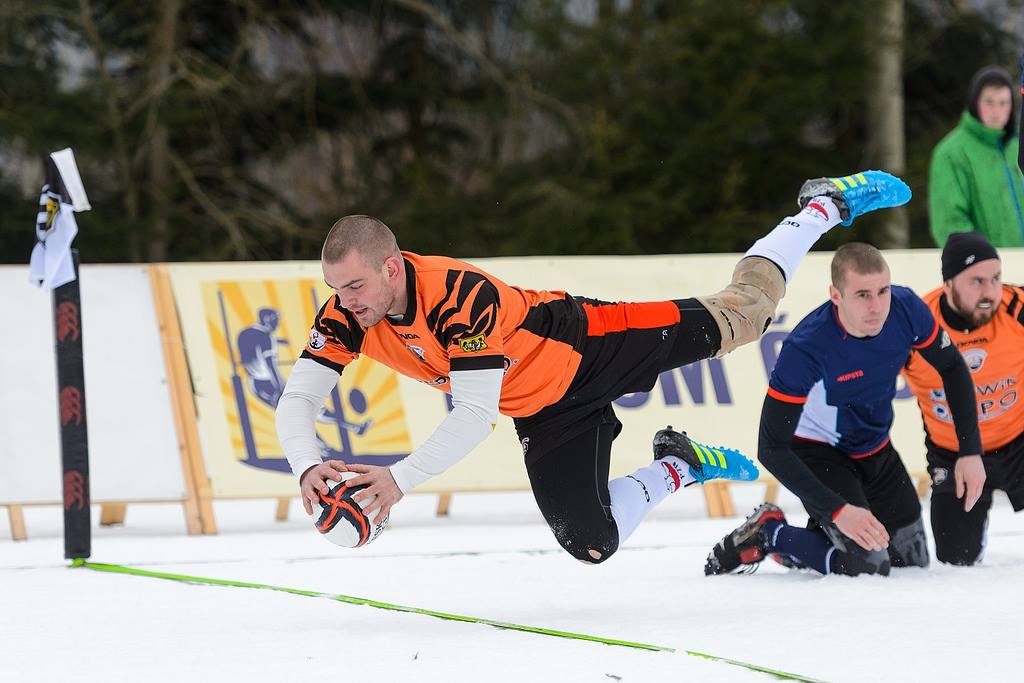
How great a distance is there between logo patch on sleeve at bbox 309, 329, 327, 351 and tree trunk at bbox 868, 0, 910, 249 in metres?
11.9

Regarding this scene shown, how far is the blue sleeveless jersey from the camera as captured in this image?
187 inches

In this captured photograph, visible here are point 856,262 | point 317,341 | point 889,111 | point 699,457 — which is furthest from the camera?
point 889,111

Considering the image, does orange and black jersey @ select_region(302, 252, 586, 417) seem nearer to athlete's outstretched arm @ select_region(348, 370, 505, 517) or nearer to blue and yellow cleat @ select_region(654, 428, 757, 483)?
athlete's outstretched arm @ select_region(348, 370, 505, 517)

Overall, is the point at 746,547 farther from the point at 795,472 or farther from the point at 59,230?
the point at 59,230

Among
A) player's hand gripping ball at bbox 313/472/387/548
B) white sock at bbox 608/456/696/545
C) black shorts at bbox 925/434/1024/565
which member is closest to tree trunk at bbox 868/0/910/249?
black shorts at bbox 925/434/1024/565

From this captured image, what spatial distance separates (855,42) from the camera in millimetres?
15234

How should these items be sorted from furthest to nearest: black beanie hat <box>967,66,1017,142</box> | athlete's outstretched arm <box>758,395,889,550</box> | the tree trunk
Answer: the tree trunk → black beanie hat <box>967,66,1017,142</box> → athlete's outstretched arm <box>758,395,889,550</box>

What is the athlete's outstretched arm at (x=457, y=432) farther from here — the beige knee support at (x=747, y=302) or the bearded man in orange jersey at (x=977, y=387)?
the bearded man in orange jersey at (x=977, y=387)

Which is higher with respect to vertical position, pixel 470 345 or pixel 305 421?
pixel 470 345

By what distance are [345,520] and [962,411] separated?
8.24 feet

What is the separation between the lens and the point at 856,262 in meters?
4.64

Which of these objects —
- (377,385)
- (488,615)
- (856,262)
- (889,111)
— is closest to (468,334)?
(488,615)

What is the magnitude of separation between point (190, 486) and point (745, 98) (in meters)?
10.2

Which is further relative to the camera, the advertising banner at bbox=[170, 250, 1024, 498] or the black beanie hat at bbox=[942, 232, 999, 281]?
the advertising banner at bbox=[170, 250, 1024, 498]
